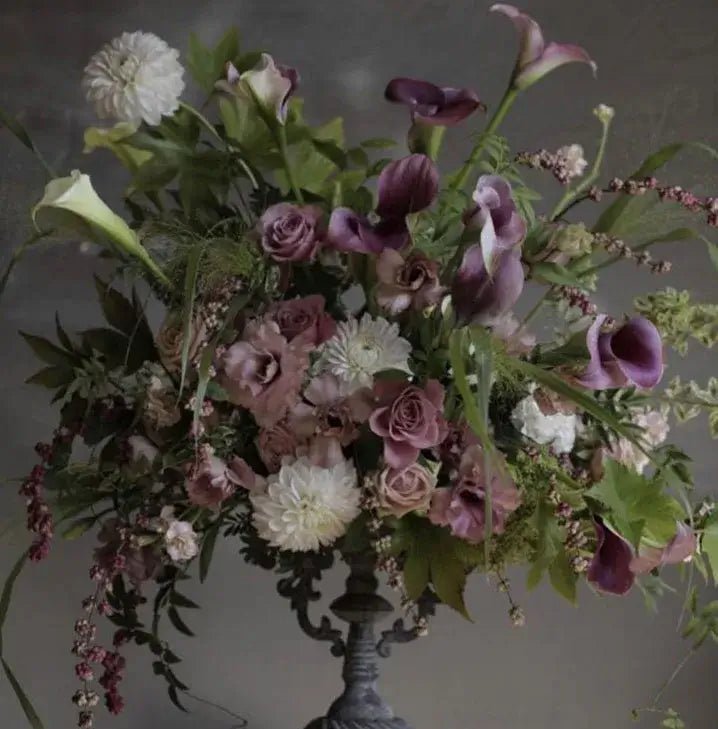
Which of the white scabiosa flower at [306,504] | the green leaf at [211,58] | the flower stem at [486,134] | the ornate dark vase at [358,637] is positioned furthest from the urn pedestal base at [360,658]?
the green leaf at [211,58]

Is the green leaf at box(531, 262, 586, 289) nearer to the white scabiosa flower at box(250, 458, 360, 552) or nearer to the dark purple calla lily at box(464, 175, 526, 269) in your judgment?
the dark purple calla lily at box(464, 175, 526, 269)

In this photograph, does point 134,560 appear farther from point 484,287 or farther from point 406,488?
point 484,287

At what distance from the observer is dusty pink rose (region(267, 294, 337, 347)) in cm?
88

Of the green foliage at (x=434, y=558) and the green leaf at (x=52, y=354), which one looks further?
the green leaf at (x=52, y=354)

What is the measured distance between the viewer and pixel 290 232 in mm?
891

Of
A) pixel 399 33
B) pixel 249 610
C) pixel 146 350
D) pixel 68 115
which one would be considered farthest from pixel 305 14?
pixel 249 610

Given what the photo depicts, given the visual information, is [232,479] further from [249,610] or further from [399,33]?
[399,33]

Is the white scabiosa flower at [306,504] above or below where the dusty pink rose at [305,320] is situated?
below

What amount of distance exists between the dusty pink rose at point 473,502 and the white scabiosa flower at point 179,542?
0.57 ft

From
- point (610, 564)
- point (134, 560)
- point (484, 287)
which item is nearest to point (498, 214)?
point (484, 287)

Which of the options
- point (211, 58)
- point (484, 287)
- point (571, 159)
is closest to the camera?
point (484, 287)

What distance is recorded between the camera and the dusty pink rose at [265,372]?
860mm

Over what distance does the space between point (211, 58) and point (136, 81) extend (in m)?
0.10

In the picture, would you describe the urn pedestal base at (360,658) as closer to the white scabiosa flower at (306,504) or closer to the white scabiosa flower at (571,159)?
the white scabiosa flower at (306,504)
